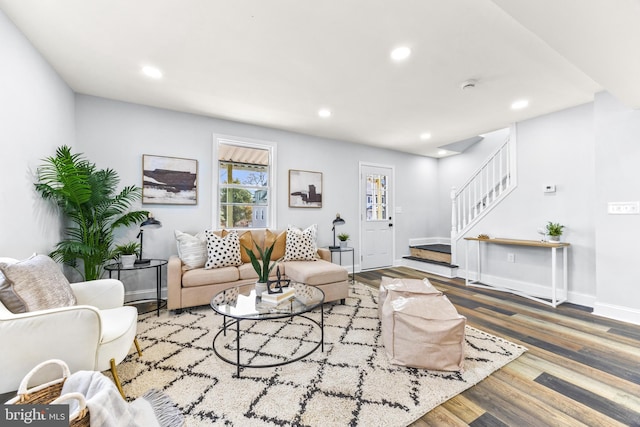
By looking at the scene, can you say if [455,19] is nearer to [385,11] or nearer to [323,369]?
[385,11]

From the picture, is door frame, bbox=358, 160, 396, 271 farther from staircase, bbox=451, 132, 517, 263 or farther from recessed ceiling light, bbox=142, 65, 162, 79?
recessed ceiling light, bbox=142, 65, 162, 79

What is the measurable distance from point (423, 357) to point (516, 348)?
938 millimetres

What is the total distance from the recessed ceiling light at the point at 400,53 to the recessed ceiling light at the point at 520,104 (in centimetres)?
192

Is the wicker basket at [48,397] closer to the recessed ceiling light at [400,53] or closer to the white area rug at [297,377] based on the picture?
the white area rug at [297,377]

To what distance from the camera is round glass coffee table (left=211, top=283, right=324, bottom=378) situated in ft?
6.14

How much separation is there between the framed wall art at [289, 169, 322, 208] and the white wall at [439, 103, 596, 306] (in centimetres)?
276

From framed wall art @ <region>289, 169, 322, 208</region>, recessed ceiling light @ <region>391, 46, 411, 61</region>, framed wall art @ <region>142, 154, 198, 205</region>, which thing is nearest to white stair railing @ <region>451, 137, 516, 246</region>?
framed wall art @ <region>289, 169, 322, 208</region>

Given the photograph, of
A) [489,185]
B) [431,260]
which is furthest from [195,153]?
[489,185]

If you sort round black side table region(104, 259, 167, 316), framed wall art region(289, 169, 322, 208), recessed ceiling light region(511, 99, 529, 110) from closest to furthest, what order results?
round black side table region(104, 259, 167, 316)
recessed ceiling light region(511, 99, 529, 110)
framed wall art region(289, 169, 322, 208)

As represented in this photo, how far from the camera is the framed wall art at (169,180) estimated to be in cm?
344

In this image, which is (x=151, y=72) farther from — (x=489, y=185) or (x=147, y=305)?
(x=489, y=185)

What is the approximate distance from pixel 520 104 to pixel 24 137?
506 cm

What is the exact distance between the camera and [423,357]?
6.20ft

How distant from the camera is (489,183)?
4.58 m
